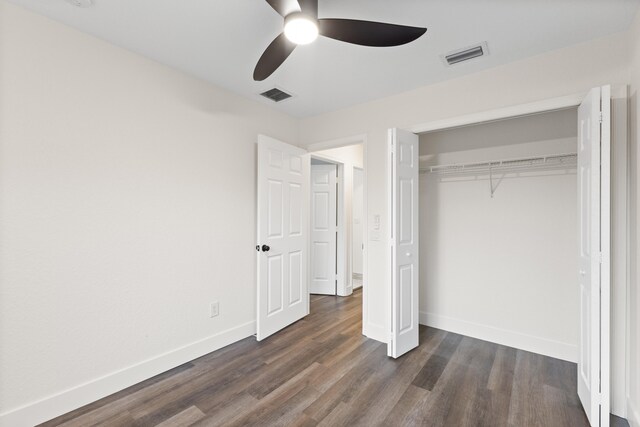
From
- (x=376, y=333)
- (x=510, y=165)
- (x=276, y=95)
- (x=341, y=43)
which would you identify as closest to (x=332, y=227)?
(x=376, y=333)

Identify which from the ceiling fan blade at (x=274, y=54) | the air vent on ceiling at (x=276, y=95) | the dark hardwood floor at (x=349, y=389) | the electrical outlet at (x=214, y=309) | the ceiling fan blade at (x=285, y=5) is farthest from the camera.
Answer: the air vent on ceiling at (x=276, y=95)

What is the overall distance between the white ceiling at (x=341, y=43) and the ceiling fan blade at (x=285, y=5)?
0.40 m

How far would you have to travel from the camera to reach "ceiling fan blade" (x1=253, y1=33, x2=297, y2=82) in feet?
5.41

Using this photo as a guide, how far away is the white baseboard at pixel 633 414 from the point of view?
67.5 inches

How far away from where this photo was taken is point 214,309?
286 cm

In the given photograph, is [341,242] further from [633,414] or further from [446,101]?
[633,414]

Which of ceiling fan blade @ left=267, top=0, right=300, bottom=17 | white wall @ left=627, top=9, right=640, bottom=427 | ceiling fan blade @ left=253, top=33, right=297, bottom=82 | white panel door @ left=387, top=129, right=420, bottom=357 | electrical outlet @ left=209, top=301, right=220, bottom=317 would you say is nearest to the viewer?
ceiling fan blade @ left=267, top=0, right=300, bottom=17

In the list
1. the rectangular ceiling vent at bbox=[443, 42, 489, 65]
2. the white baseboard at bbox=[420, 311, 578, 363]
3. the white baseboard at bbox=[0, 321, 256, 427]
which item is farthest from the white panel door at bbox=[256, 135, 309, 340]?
the rectangular ceiling vent at bbox=[443, 42, 489, 65]

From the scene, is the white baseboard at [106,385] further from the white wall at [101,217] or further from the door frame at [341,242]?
the door frame at [341,242]

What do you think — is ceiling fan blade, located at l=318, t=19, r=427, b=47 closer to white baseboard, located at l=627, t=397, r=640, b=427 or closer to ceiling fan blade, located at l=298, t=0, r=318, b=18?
ceiling fan blade, located at l=298, t=0, r=318, b=18

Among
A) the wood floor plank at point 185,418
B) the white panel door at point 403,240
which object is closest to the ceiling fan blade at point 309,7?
the white panel door at point 403,240

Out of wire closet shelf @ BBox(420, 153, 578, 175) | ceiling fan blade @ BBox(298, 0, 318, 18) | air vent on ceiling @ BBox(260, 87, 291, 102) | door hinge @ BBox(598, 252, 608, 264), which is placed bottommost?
door hinge @ BBox(598, 252, 608, 264)

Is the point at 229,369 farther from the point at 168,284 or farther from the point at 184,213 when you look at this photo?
the point at 184,213

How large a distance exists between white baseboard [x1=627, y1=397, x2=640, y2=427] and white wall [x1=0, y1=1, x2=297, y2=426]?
3017mm
